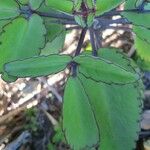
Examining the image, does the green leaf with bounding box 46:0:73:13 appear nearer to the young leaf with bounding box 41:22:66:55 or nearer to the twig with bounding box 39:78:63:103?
the young leaf with bounding box 41:22:66:55

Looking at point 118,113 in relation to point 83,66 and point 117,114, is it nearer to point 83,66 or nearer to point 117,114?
point 117,114

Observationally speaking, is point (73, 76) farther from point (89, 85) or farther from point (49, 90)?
point (49, 90)

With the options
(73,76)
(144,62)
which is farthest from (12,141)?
(73,76)

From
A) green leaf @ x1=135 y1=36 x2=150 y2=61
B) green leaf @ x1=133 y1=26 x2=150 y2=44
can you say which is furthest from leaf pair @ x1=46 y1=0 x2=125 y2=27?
green leaf @ x1=135 y1=36 x2=150 y2=61

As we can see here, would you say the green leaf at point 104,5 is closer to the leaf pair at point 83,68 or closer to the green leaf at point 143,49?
the leaf pair at point 83,68

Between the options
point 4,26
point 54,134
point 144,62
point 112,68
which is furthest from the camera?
point 54,134
